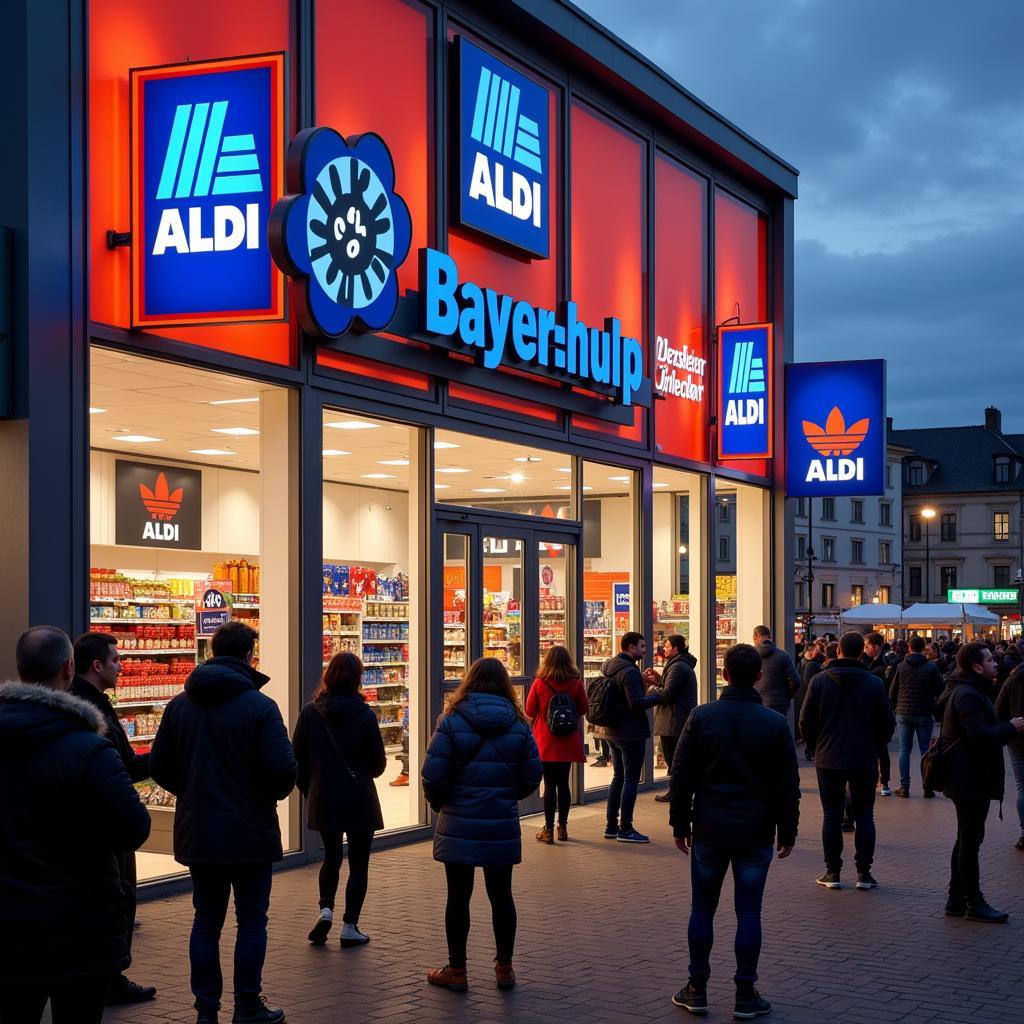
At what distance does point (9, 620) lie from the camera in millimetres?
8820

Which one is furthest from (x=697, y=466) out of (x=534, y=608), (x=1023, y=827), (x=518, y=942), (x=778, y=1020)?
(x=778, y=1020)

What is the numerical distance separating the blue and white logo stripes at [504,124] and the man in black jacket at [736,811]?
802 cm

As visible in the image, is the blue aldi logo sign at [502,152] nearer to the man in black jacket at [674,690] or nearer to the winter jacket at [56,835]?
the man in black jacket at [674,690]

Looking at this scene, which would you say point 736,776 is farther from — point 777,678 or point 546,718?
point 777,678

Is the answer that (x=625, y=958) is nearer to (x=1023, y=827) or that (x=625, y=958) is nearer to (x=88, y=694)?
(x=88, y=694)

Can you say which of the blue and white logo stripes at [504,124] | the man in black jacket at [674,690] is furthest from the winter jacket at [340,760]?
the blue and white logo stripes at [504,124]

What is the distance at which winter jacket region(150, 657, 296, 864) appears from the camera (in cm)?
656

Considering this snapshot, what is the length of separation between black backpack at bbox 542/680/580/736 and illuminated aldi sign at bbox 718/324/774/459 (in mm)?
7150

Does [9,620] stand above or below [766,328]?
below

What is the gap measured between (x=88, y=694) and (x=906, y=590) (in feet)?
296

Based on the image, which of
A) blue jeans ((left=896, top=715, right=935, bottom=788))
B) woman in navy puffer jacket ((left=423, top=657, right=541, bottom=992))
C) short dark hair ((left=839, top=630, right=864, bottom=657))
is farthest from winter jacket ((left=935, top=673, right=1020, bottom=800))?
blue jeans ((left=896, top=715, right=935, bottom=788))

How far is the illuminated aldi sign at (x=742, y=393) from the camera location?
19.1 m

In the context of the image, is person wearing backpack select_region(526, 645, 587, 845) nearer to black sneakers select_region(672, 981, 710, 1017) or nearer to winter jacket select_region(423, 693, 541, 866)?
winter jacket select_region(423, 693, 541, 866)

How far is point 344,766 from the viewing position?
8.49 meters
